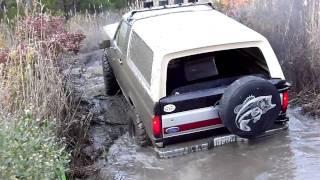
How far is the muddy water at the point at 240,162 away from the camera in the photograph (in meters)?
5.55

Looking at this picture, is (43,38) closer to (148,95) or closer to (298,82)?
(148,95)

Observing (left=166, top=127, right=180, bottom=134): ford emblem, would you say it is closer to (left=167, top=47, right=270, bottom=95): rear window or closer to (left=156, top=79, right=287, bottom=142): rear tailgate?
(left=156, top=79, right=287, bottom=142): rear tailgate

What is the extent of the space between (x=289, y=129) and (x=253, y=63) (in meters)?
1.00

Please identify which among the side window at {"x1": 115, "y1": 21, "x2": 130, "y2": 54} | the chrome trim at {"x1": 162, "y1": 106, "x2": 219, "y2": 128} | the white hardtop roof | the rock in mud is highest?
the white hardtop roof

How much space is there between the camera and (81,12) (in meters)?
15.1

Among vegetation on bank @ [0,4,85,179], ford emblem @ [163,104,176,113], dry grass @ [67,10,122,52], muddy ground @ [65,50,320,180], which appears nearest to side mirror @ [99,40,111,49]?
vegetation on bank @ [0,4,85,179]

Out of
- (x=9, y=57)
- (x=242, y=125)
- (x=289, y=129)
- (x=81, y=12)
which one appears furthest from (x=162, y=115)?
(x=81, y=12)

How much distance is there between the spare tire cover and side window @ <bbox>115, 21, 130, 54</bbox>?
2361 millimetres

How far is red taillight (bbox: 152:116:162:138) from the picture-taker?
5.46 metres

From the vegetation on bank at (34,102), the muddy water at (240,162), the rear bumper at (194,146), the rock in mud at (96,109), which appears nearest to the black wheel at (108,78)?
the rock in mud at (96,109)

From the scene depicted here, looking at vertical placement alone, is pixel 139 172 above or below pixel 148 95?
below

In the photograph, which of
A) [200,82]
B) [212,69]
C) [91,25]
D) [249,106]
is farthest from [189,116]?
[91,25]

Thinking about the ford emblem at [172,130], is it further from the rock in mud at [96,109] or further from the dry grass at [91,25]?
the dry grass at [91,25]

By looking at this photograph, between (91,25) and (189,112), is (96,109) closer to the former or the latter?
(189,112)
